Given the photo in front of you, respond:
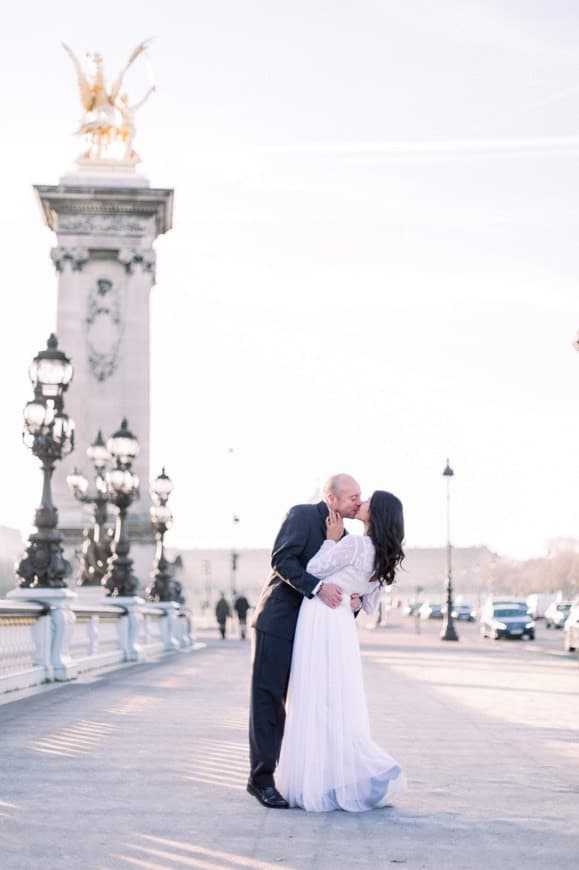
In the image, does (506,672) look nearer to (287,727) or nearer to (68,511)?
(287,727)

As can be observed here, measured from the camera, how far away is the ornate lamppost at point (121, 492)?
29953 millimetres

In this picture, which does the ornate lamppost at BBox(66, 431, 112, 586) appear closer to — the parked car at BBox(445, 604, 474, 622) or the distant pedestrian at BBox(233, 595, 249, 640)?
the distant pedestrian at BBox(233, 595, 249, 640)

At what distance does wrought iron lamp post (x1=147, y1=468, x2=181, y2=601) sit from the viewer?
37.7m

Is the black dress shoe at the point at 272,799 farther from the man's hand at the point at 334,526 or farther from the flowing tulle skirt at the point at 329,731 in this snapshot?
the man's hand at the point at 334,526

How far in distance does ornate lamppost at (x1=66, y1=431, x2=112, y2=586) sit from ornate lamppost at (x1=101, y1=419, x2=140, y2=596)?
1.58m

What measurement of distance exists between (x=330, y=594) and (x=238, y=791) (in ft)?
5.31

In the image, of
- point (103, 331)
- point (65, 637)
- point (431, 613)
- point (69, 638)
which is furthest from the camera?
point (431, 613)

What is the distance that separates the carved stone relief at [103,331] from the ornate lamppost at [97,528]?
2000 centimetres

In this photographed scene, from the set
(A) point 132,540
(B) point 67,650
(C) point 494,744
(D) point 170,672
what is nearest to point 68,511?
(A) point 132,540

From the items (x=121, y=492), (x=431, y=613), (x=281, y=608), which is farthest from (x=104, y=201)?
(x=431, y=613)

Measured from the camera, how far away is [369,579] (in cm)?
871

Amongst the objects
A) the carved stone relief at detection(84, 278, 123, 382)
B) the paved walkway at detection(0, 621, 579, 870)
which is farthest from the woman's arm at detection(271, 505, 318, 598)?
the carved stone relief at detection(84, 278, 123, 382)

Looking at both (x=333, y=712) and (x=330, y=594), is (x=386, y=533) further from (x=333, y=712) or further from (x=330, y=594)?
(x=333, y=712)

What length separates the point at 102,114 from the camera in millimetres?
60938
